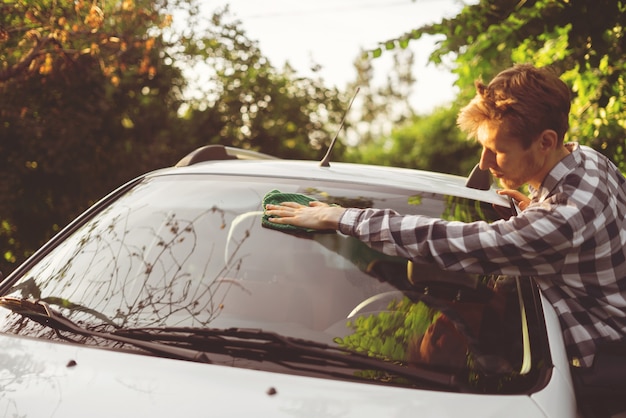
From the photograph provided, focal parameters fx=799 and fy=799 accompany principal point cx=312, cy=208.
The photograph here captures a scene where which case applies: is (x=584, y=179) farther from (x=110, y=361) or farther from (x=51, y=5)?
(x=51, y=5)

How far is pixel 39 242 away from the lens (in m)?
7.34

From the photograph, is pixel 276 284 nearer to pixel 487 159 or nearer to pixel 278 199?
pixel 278 199

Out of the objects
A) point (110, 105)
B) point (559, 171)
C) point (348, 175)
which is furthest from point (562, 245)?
point (110, 105)

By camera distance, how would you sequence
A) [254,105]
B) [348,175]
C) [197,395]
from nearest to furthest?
[197,395], [348,175], [254,105]

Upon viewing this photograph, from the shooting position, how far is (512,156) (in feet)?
8.36

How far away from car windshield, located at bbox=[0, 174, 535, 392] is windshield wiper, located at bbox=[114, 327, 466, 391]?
0.03 meters

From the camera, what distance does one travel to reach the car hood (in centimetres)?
200

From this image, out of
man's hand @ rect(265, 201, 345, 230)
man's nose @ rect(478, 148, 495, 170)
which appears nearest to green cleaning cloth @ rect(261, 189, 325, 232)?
man's hand @ rect(265, 201, 345, 230)

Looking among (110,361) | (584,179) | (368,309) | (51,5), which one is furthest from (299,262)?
(51,5)

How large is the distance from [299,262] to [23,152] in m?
5.04

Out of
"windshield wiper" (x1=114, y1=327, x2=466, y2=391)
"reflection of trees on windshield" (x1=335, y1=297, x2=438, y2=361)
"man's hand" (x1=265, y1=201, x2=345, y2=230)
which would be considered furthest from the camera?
"man's hand" (x1=265, y1=201, x2=345, y2=230)

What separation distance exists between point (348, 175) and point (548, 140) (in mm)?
919

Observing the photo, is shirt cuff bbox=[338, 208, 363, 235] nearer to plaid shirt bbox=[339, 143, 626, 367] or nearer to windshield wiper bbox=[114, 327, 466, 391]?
plaid shirt bbox=[339, 143, 626, 367]

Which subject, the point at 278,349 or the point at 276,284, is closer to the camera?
the point at 278,349
